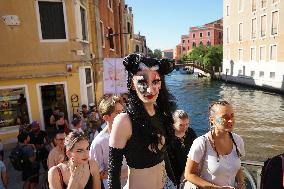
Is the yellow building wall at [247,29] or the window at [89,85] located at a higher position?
the yellow building wall at [247,29]

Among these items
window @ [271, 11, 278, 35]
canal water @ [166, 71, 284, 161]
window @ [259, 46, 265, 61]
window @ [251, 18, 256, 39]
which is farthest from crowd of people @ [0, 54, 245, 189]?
window @ [251, 18, 256, 39]

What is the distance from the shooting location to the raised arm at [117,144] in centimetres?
184

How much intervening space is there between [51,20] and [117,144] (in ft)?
29.1

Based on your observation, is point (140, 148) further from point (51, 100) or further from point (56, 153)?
point (51, 100)

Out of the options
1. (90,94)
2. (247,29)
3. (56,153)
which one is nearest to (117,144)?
(56,153)

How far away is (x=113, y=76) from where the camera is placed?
7.88 m

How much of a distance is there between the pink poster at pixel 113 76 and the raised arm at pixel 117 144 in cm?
585

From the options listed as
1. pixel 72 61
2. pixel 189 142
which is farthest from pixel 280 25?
pixel 189 142

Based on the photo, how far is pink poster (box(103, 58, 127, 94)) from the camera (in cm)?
776

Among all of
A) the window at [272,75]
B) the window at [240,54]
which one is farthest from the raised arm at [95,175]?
the window at [240,54]

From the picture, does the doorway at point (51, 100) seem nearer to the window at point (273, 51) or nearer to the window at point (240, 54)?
the window at point (273, 51)

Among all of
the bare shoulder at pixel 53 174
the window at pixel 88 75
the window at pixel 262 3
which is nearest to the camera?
the bare shoulder at pixel 53 174

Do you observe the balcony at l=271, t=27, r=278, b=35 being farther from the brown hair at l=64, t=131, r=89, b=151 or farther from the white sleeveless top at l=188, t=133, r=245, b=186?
the brown hair at l=64, t=131, r=89, b=151

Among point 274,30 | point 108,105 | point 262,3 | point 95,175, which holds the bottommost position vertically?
point 95,175
